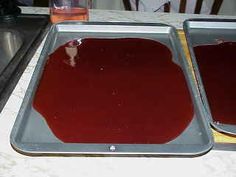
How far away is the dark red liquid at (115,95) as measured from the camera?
58 cm

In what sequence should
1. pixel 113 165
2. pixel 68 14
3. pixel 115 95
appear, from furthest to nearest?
pixel 68 14 → pixel 115 95 → pixel 113 165

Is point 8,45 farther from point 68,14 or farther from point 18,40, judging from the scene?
point 68,14

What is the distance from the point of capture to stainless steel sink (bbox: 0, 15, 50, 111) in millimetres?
745

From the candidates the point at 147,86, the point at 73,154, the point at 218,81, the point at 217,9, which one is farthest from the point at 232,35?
the point at 217,9

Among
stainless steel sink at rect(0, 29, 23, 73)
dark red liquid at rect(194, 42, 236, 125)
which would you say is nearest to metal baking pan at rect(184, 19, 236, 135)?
Answer: dark red liquid at rect(194, 42, 236, 125)

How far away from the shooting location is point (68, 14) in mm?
956

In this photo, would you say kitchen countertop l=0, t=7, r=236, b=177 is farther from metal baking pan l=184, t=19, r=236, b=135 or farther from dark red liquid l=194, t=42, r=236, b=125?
metal baking pan l=184, t=19, r=236, b=135

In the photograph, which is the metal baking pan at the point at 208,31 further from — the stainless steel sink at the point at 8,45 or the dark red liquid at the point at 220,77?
the stainless steel sink at the point at 8,45

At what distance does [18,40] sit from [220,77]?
54 centimetres

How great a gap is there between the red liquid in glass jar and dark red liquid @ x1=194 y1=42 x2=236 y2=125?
12.4 inches

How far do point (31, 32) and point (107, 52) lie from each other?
0.74 feet

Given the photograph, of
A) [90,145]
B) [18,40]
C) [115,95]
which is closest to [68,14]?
[18,40]

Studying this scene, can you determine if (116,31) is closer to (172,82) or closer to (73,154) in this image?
(172,82)

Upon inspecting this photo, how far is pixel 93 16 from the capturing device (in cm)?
105
